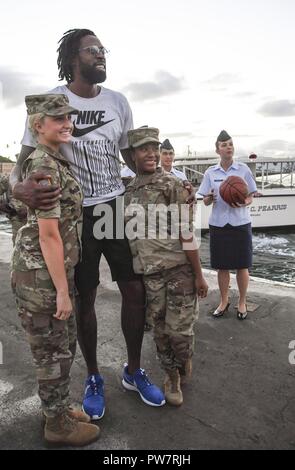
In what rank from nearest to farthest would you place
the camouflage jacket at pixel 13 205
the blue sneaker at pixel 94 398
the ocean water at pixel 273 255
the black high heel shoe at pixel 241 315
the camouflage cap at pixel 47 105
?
1. the camouflage cap at pixel 47 105
2. the blue sneaker at pixel 94 398
3. the camouflage jacket at pixel 13 205
4. the black high heel shoe at pixel 241 315
5. the ocean water at pixel 273 255

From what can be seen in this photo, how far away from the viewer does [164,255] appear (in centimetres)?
262

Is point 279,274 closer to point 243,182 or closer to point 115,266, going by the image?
point 243,182

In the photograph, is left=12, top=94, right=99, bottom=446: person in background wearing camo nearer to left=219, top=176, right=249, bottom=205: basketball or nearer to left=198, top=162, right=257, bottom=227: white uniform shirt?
left=219, top=176, right=249, bottom=205: basketball

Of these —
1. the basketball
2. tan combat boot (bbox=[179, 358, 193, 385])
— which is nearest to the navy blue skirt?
the basketball

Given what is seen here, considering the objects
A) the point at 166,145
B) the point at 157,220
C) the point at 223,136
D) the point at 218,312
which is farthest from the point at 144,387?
the point at 166,145

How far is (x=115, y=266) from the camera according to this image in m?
2.66

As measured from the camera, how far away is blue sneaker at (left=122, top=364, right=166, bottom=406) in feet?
8.67

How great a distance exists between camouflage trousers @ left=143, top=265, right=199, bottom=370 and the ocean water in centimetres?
819

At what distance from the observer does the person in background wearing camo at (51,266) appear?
6.77ft

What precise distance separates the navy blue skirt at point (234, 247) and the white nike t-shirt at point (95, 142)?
200 centimetres

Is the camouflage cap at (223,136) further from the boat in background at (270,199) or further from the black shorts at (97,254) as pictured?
the boat in background at (270,199)

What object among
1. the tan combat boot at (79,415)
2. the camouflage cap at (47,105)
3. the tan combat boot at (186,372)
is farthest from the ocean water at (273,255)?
the camouflage cap at (47,105)

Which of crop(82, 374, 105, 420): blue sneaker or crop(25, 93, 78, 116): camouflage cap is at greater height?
crop(25, 93, 78, 116): camouflage cap
